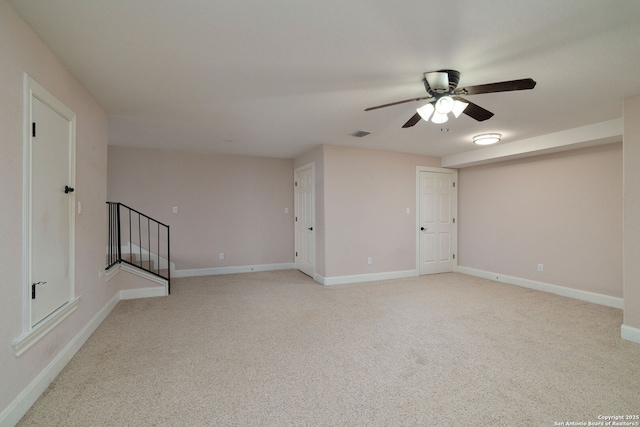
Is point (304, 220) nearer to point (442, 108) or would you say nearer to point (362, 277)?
point (362, 277)

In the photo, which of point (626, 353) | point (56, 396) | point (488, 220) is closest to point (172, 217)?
point (56, 396)

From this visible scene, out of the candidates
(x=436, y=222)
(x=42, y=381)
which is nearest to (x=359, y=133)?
(x=436, y=222)

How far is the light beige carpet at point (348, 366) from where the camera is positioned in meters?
1.84

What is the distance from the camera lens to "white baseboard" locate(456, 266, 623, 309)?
155 inches

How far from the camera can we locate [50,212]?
2.21 m

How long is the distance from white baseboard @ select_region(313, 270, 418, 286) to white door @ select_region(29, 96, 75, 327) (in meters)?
3.42

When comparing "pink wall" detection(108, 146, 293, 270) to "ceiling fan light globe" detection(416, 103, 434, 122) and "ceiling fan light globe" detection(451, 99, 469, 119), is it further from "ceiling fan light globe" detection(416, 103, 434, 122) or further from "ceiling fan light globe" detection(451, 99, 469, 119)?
"ceiling fan light globe" detection(451, 99, 469, 119)

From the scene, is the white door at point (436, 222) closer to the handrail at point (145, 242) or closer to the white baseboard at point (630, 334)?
the white baseboard at point (630, 334)

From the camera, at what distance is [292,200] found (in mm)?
6465

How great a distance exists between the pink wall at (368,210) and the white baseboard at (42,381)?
323 centimetres

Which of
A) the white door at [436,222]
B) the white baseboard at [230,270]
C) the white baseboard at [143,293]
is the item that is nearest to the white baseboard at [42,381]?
the white baseboard at [143,293]

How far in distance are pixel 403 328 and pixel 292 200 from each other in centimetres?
393

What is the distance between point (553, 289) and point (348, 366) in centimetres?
403

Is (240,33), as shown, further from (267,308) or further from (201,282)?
(201,282)
